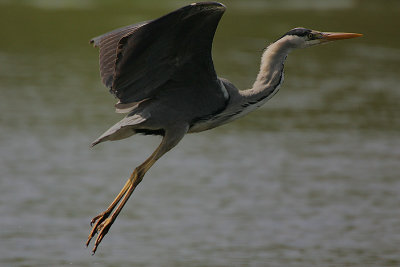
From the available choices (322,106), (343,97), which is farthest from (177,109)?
(343,97)

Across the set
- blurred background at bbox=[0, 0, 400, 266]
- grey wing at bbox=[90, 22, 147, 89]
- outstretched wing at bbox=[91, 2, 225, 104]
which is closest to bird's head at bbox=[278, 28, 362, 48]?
outstretched wing at bbox=[91, 2, 225, 104]

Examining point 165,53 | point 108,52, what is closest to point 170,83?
point 165,53

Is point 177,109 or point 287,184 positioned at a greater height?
point 177,109

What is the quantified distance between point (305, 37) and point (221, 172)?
4348 millimetres

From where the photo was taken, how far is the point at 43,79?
52.0ft

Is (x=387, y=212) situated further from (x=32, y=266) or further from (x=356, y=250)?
(x=32, y=266)

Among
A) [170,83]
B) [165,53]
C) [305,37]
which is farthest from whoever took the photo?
[305,37]

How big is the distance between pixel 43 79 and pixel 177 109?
926 cm

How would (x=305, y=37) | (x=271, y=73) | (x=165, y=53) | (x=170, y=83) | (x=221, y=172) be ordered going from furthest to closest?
1. (x=221, y=172)
2. (x=305, y=37)
3. (x=271, y=73)
4. (x=170, y=83)
5. (x=165, y=53)

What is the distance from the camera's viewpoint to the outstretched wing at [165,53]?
621 centimetres

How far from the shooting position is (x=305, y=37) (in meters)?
7.25

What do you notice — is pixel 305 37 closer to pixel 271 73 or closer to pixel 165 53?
pixel 271 73

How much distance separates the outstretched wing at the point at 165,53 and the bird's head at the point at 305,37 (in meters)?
0.73

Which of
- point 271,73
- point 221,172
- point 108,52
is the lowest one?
point 221,172
